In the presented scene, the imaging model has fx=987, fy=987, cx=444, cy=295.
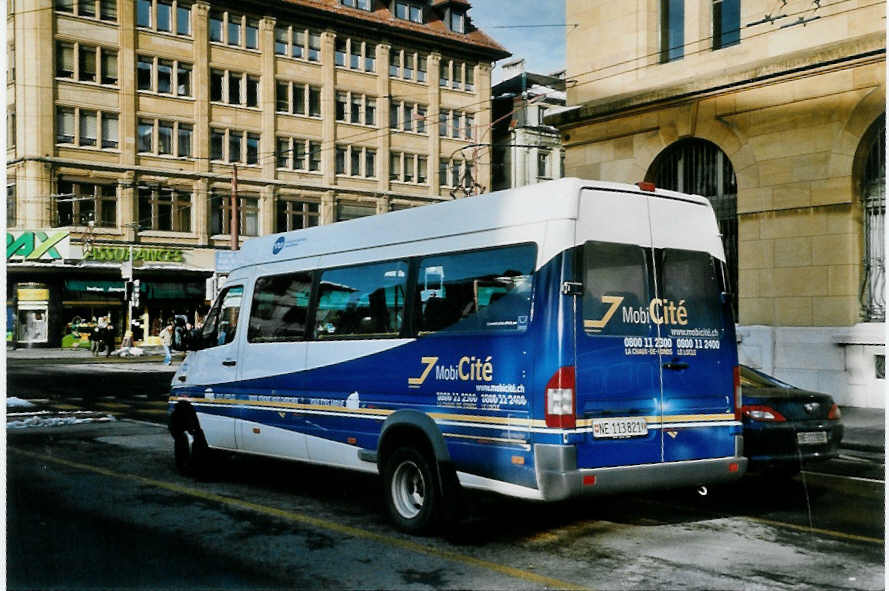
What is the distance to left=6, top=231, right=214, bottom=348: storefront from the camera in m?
44.9

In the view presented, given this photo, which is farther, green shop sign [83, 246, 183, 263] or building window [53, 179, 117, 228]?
green shop sign [83, 246, 183, 263]

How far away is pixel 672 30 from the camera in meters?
21.0

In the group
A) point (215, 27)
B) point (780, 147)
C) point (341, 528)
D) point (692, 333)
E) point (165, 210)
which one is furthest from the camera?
point (215, 27)

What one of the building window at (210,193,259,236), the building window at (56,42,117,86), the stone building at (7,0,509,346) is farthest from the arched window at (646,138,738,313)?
the building window at (56,42,117,86)

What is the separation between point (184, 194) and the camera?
48875 millimetres

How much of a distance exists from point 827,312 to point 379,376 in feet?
40.0

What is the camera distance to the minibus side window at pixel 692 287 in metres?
7.38

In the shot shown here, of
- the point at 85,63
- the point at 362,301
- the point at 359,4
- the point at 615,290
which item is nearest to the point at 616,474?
the point at 615,290

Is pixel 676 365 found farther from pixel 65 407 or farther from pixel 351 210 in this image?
pixel 351 210

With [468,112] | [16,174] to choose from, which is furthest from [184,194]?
[468,112]

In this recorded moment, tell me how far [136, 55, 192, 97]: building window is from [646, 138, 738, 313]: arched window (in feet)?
109

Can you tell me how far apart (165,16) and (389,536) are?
4555cm

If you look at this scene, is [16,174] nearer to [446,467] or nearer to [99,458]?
[99,458]

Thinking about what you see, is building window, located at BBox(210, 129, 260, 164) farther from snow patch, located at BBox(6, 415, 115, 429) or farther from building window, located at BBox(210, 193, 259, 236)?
snow patch, located at BBox(6, 415, 115, 429)
